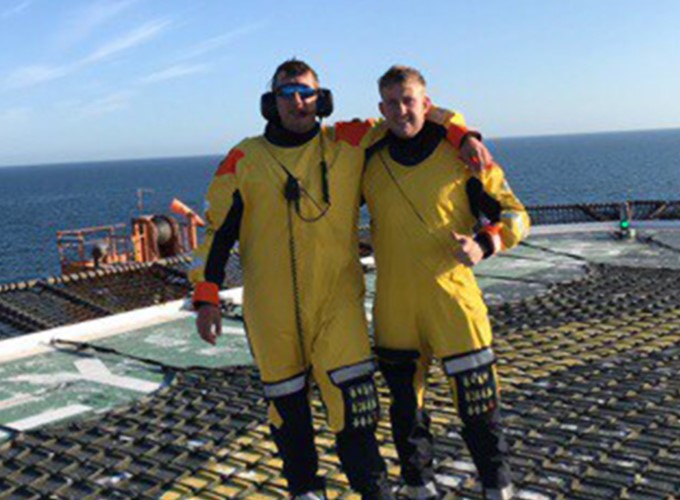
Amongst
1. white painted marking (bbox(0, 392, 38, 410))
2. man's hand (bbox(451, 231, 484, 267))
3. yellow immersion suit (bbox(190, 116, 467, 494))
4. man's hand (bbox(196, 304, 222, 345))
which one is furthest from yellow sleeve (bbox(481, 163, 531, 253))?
white painted marking (bbox(0, 392, 38, 410))

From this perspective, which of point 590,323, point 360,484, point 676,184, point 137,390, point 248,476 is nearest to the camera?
point 360,484

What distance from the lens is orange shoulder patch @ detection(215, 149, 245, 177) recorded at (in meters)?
A: 3.59

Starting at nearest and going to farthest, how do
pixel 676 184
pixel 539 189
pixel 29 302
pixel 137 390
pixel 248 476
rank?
pixel 248 476 → pixel 137 390 → pixel 29 302 → pixel 676 184 → pixel 539 189

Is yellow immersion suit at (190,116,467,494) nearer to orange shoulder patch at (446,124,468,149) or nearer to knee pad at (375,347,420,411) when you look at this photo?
orange shoulder patch at (446,124,468,149)

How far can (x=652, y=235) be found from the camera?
49.1 feet

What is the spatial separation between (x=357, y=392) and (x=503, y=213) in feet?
3.54

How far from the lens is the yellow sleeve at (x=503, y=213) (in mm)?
3547

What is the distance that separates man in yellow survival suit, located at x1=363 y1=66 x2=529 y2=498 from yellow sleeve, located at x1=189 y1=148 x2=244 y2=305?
2.10 feet

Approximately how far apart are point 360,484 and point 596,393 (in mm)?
3028

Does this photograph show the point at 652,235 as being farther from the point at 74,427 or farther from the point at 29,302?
the point at 74,427

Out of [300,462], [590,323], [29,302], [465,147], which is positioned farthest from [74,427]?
[29,302]

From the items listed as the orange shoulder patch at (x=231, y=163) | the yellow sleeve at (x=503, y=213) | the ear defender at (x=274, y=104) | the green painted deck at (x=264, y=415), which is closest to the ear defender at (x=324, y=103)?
the ear defender at (x=274, y=104)

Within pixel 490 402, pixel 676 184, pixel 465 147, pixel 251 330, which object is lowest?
pixel 676 184

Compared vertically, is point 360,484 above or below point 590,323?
above
